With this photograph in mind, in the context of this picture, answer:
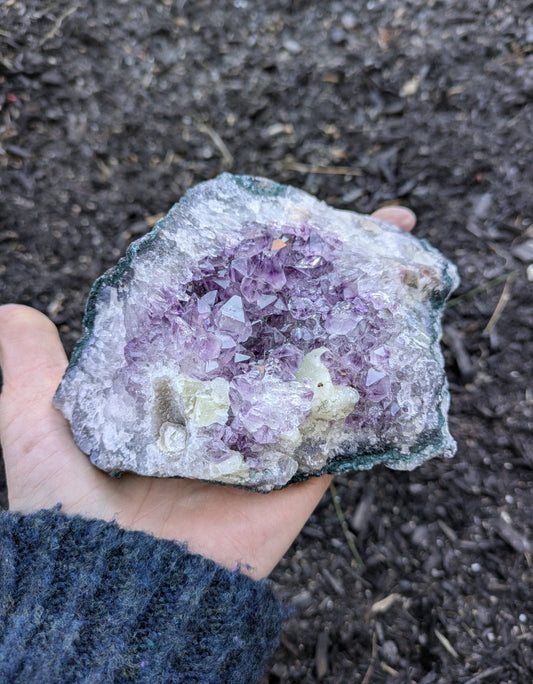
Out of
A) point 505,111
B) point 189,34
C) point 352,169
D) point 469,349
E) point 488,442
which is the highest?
point 189,34

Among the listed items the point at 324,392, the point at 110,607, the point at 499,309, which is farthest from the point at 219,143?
the point at 110,607

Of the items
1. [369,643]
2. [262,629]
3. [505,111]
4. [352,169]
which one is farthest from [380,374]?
[505,111]

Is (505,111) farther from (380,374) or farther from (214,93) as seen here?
(380,374)

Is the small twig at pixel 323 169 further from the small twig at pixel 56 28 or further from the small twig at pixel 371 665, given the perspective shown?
the small twig at pixel 371 665

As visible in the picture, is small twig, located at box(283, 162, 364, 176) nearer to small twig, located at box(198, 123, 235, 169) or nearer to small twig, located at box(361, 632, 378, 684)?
small twig, located at box(198, 123, 235, 169)

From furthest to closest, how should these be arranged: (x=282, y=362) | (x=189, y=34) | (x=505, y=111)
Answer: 1. (x=189, y=34)
2. (x=505, y=111)
3. (x=282, y=362)

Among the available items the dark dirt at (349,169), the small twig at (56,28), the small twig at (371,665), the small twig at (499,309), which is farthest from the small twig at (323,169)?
the small twig at (371,665)

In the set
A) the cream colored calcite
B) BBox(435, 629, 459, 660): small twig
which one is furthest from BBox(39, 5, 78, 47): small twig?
BBox(435, 629, 459, 660): small twig
